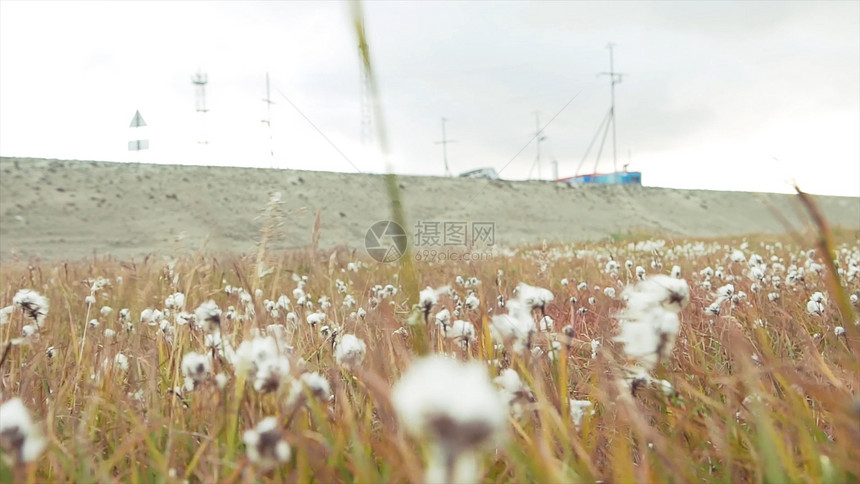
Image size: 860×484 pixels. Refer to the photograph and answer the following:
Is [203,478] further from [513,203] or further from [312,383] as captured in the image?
[513,203]

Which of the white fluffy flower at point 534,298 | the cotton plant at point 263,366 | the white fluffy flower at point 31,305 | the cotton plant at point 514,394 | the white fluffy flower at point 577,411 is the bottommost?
the white fluffy flower at point 577,411

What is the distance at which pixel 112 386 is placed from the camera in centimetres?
183

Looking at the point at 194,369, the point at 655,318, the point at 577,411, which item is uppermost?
the point at 655,318

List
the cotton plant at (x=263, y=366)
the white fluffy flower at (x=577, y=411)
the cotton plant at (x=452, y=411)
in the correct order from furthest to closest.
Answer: the white fluffy flower at (x=577, y=411) < the cotton plant at (x=263, y=366) < the cotton plant at (x=452, y=411)

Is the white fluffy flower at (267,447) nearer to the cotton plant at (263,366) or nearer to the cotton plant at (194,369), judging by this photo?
the cotton plant at (263,366)

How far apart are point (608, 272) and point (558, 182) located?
2819 cm

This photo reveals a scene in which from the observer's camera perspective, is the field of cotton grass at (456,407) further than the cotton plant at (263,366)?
No

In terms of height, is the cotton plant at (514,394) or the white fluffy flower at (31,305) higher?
the white fluffy flower at (31,305)

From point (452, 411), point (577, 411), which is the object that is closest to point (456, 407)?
point (452, 411)

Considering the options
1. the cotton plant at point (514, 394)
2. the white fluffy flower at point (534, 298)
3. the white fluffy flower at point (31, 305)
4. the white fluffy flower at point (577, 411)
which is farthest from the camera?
the white fluffy flower at point (31, 305)

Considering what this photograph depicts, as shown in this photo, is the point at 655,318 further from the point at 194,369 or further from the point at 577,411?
the point at 194,369

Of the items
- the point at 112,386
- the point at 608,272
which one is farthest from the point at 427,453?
the point at 608,272

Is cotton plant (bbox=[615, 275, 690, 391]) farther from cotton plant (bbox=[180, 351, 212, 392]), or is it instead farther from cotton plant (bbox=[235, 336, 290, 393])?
cotton plant (bbox=[180, 351, 212, 392])

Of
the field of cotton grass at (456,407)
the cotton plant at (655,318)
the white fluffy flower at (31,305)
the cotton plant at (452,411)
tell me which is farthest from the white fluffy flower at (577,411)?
the white fluffy flower at (31,305)
